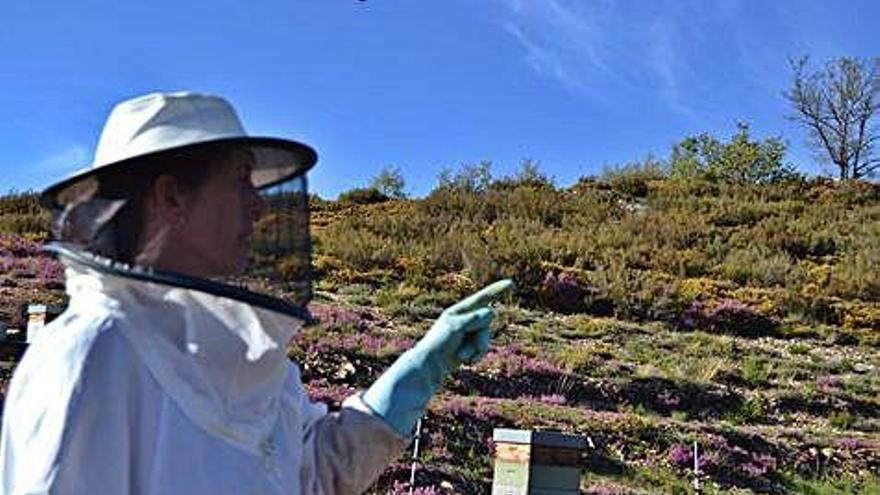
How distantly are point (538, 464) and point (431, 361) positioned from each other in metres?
3.86

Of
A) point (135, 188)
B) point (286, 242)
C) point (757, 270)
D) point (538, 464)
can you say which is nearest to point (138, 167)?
point (135, 188)

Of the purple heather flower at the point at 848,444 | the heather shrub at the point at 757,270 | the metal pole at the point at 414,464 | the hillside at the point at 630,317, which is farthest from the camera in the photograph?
the heather shrub at the point at 757,270

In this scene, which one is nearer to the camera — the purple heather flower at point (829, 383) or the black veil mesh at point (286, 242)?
the black veil mesh at point (286, 242)

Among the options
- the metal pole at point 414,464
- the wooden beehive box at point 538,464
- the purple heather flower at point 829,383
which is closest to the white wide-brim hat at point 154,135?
the wooden beehive box at point 538,464

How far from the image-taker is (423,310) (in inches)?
632

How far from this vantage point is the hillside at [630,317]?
32.9 ft

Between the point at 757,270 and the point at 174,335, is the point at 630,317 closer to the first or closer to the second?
the point at 757,270

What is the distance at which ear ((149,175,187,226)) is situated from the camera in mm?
1867

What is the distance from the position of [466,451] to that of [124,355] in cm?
782

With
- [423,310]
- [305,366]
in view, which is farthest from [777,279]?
[305,366]

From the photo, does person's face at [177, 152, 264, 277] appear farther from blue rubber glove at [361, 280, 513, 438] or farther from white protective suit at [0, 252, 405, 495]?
blue rubber glove at [361, 280, 513, 438]

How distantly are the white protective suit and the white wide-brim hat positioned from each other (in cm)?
14

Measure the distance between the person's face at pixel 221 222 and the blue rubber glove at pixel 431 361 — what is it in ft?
1.26

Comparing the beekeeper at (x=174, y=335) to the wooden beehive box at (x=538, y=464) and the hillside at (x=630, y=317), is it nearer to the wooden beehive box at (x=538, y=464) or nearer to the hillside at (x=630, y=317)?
the wooden beehive box at (x=538, y=464)
